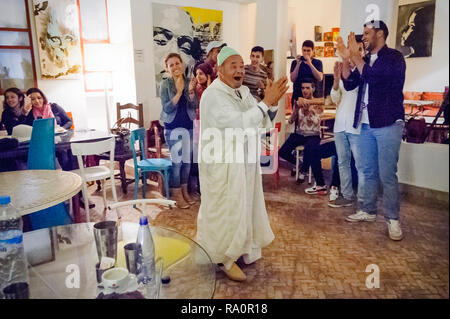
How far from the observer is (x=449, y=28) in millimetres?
828

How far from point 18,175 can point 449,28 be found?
217cm

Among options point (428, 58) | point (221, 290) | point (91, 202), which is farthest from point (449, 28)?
point (91, 202)

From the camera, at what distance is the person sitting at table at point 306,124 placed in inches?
158

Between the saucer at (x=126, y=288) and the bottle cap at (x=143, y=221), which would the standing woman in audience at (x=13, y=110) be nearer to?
the bottle cap at (x=143, y=221)

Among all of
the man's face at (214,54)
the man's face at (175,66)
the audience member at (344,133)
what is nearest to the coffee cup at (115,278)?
the audience member at (344,133)

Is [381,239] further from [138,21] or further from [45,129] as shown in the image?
[138,21]

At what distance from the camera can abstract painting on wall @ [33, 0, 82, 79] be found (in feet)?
13.9

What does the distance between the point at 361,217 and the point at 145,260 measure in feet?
7.64

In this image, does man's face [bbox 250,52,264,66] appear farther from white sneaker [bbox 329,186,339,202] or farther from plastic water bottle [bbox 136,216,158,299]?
plastic water bottle [bbox 136,216,158,299]

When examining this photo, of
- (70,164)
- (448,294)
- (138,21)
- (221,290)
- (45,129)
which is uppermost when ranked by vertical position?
(138,21)

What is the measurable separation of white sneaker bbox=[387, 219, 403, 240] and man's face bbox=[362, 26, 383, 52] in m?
1.23

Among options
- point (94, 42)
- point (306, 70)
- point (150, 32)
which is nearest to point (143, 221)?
point (306, 70)

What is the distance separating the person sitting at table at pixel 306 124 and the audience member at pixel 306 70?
0.18 metres
